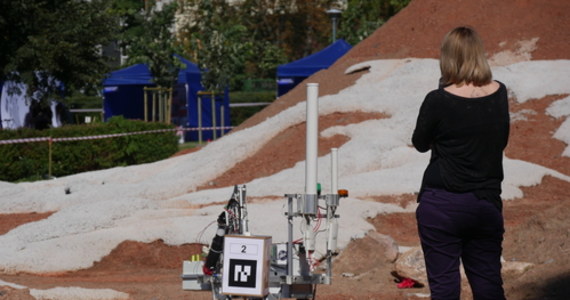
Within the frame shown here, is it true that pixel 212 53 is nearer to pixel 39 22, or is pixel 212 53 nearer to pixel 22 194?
pixel 39 22

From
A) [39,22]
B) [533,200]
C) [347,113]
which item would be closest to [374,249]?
[533,200]

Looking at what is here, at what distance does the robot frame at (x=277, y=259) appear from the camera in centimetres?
519

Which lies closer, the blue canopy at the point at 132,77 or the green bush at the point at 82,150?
the green bush at the point at 82,150

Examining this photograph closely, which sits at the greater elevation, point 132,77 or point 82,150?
point 132,77

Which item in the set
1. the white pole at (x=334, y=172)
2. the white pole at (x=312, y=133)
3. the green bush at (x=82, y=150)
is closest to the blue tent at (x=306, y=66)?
the green bush at (x=82, y=150)

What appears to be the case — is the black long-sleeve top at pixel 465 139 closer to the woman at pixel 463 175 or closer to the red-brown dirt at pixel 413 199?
the woman at pixel 463 175

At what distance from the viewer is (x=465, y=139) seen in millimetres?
4812

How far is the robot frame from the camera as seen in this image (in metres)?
5.19

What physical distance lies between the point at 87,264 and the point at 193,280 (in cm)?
607

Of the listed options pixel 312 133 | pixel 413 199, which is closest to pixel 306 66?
pixel 413 199

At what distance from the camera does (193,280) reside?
18.2 feet

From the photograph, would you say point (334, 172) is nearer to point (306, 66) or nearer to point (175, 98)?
point (306, 66)

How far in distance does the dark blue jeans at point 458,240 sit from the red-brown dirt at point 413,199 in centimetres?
281

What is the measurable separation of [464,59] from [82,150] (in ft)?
65.8
